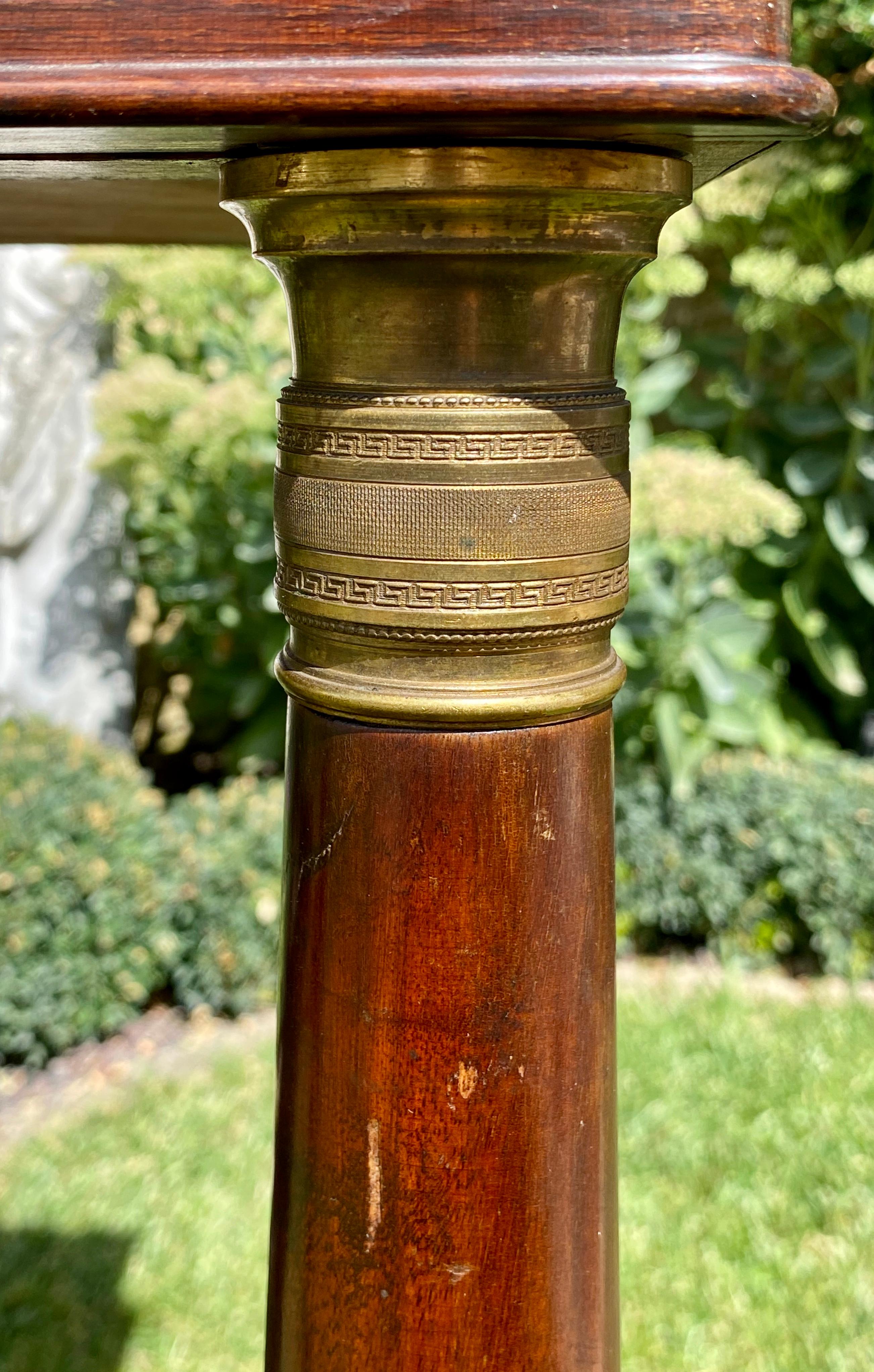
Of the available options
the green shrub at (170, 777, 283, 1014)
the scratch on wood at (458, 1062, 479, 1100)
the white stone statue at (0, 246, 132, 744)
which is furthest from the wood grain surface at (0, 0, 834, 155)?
the white stone statue at (0, 246, 132, 744)

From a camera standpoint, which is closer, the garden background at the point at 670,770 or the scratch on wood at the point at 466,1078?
the scratch on wood at the point at 466,1078

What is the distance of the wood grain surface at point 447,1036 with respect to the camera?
881 millimetres

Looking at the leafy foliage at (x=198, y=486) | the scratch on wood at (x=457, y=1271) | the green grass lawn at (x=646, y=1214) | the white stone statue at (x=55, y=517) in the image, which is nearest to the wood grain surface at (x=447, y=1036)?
the scratch on wood at (x=457, y=1271)

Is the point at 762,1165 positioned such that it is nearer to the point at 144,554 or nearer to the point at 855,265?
the point at 855,265

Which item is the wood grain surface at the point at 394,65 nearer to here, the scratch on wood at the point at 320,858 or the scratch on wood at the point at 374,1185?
the scratch on wood at the point at 320,858

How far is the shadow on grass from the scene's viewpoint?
88.3 inches

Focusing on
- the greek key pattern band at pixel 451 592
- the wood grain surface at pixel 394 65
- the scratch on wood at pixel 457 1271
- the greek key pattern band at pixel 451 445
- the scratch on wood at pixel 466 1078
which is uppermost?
the wood grain surface at pixel 394 65

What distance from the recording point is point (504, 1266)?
3.02ft

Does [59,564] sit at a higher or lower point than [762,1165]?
higher

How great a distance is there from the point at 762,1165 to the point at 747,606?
1.87 m

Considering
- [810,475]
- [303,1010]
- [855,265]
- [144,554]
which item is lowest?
[144,554]

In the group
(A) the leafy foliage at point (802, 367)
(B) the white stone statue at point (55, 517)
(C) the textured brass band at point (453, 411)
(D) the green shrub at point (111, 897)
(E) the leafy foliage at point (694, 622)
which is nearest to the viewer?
(C) the textured brass band at point (453, 411)

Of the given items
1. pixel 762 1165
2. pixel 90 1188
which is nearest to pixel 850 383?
pixel 762 1165

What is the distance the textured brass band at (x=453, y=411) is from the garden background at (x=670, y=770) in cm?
179
